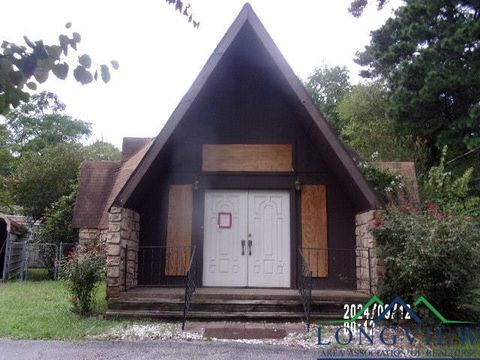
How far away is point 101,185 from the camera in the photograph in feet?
43.4

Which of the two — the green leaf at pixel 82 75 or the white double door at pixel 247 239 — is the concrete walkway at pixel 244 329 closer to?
the white double door at pixel 247 239

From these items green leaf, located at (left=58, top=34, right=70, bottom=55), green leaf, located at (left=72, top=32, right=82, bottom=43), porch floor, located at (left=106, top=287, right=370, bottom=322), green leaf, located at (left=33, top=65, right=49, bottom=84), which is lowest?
porch floor, located at (left=106, top=287, right=370, bottom=322)

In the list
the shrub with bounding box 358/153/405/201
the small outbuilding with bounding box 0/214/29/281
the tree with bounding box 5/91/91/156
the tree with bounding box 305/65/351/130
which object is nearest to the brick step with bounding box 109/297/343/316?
the shrub with bounding box 358/153/405/201

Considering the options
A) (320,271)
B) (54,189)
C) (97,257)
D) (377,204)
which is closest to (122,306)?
(97,257)

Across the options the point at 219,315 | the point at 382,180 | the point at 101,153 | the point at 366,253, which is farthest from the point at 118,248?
the point at 101,153

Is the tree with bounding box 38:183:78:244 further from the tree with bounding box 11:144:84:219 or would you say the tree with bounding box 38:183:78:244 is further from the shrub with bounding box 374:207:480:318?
the shrub with bounding box 374:207:480:318

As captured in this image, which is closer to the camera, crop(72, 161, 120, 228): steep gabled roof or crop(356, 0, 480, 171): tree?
crop(72, 161, 120, 228): steep gabled roof

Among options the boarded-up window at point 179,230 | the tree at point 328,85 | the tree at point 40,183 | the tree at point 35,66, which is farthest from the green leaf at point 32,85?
the tree at point 328,85

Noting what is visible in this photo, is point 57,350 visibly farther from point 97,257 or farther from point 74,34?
point 74,34

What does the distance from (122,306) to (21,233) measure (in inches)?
488

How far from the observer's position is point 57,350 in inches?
212

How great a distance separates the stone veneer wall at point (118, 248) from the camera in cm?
741

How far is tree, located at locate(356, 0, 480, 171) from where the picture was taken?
1550 centimetres

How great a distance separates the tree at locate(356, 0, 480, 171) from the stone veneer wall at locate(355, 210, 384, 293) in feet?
30.6
